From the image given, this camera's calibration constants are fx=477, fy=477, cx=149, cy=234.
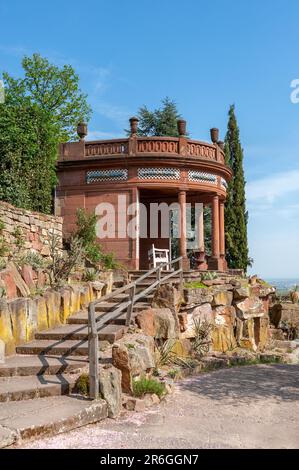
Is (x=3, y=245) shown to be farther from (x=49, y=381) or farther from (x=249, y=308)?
(x=249, y=308)

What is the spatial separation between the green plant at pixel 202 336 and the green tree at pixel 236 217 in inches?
620

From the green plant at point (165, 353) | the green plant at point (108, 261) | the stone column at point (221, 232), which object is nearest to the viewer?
the green plant at point (165, 353)

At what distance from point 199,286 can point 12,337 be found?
6700 millimetres

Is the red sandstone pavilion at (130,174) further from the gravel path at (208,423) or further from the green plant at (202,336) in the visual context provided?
the gravel path at (208,423)

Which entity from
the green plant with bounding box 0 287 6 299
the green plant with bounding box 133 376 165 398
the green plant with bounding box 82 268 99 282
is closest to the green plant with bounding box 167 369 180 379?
the green plant with bounding box 133 376 165 398

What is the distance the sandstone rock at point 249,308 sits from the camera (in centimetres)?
1449

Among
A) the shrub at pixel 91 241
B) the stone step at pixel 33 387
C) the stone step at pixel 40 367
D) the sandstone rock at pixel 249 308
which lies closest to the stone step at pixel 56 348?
the stone step at pixel 40 367

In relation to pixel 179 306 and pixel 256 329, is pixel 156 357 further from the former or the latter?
pixel 256 329

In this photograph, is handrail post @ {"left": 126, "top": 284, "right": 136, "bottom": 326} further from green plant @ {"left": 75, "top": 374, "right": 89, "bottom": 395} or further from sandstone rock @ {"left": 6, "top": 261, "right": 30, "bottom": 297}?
green plant @ {"left": 75, "top": 374, "right": 89, "bottom": 395}

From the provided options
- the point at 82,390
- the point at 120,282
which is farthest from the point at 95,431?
the point at 120,282

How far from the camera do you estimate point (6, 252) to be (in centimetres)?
1033

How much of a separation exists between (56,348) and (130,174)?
8.99m

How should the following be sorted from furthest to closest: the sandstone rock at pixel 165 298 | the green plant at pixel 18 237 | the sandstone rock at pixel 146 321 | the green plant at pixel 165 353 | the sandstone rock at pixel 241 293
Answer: the sandstone rock at pixel 241 293 → the green plant at pixel 18 237 → the sandstone rock at pixel 165 298 → the sandstone rock at pixel 146 321 → the green plant at pixel 165 353

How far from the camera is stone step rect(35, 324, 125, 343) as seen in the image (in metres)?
8.00
